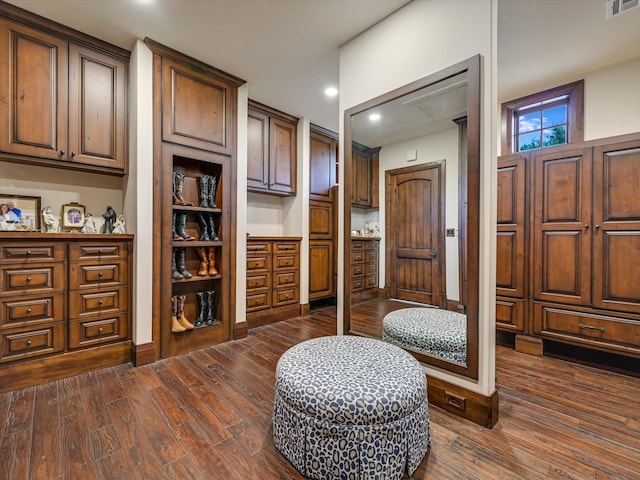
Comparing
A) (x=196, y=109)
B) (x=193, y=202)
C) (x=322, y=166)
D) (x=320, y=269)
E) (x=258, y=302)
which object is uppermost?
(x=196, y=109)

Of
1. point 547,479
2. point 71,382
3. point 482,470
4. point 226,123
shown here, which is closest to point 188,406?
point 71,382

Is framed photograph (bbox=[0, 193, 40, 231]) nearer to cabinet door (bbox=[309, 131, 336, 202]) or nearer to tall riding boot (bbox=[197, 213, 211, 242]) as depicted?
tall riding boot (bbox=[197, 213, 211, 242])

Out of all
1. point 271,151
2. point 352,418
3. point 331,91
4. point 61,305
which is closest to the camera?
point 352,418

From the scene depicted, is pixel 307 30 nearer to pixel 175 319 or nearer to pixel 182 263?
pixel 182 263

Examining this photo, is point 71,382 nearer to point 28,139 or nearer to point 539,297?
point 28,139

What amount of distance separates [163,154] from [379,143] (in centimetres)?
187

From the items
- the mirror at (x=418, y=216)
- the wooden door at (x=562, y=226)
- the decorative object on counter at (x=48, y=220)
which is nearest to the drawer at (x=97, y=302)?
the decorative object on counter at (x=48, y=220)

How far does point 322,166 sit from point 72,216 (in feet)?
9.77

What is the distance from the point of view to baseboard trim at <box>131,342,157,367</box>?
8.01 ft

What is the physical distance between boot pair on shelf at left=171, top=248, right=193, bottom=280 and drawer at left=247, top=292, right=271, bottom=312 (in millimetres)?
869

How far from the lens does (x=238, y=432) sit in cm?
163

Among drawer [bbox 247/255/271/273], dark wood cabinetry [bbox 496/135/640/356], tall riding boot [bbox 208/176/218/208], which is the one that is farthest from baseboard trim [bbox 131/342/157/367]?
dark wood cabinetry [bbox 496/135/640/356]

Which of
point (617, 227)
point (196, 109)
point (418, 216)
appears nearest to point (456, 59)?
point (418, 216)

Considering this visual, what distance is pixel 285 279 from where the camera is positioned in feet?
12.6
